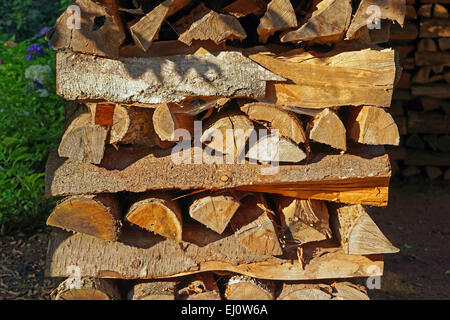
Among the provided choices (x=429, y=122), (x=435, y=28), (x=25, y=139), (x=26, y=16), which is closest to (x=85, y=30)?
(x=25, y=139)

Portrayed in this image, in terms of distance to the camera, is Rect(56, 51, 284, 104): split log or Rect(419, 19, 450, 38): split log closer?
Rect(56, 51, 284, 104): split log

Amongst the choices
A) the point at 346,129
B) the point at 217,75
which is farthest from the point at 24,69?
the point at 346,129

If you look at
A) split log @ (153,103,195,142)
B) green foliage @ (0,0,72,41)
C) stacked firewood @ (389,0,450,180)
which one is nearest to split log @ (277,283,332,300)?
split log @ (153,103,195,142)

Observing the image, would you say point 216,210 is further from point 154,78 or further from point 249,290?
point 154,78

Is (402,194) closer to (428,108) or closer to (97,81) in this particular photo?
(428,108)

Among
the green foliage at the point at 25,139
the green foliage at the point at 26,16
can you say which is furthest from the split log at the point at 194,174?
the green foliage at the point at 26,16

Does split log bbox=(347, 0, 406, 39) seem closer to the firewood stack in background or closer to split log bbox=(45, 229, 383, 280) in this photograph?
the firewood stack in background

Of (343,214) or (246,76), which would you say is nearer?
(246,76)
